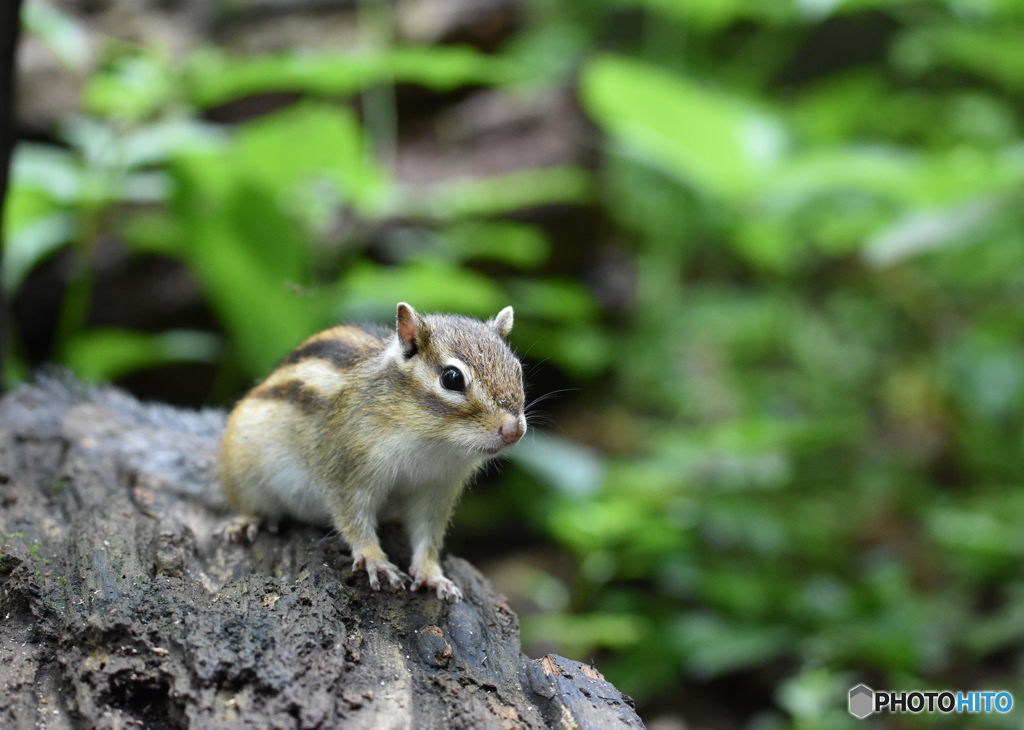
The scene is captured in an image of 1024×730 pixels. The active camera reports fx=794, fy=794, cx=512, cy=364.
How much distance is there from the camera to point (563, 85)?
22.0 feet

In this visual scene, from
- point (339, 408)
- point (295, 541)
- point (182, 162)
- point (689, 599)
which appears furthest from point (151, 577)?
point (689, 599)

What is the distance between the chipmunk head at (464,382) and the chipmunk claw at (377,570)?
1.30 feet

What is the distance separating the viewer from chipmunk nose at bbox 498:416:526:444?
2195 millimetres

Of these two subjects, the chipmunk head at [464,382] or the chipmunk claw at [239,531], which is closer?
the chipmunk head at [464,382]

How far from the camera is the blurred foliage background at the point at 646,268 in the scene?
401 cm

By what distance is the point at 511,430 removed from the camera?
2195mm

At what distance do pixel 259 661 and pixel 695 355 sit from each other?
5.45 m

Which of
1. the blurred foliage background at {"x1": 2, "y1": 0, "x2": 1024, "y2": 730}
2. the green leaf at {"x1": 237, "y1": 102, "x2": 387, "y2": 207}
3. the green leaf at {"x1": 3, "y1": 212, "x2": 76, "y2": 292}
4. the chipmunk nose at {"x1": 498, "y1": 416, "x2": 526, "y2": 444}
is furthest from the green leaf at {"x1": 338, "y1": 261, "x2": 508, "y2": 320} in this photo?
the chipmunk nose at {"x1": 498, "y1": 416, "x2": 526, "y2": 444}

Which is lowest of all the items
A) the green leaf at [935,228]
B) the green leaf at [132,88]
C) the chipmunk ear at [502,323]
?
the chipmunk ear at [502,323]

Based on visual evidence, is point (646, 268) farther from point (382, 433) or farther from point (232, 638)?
point (232, 638)

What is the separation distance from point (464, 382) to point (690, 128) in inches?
121

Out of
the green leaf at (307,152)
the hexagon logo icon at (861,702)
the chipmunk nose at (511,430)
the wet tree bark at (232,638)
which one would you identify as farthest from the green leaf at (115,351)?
the hexagon logo icon at (861,702)

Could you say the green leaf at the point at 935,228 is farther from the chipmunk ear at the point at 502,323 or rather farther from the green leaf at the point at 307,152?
the green leaf at the point at 307,152

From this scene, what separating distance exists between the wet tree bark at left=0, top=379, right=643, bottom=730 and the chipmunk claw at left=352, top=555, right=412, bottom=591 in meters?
0.03
